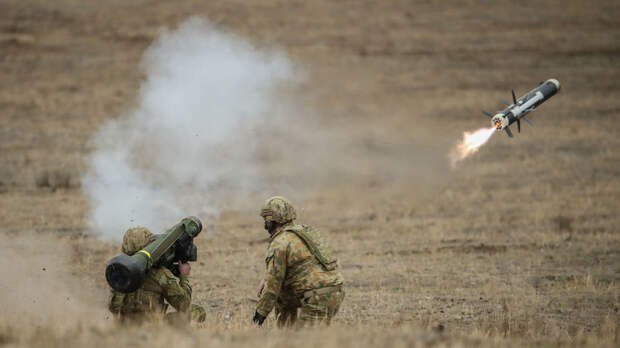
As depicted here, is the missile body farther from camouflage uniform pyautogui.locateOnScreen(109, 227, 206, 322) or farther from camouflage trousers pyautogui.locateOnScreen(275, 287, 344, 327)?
camouflage uniform pyautogui.locateOnScreen(109, 227, 206, 322)

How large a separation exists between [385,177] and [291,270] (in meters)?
15.6

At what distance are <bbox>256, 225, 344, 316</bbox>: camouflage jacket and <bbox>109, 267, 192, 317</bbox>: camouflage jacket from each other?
0.87 m

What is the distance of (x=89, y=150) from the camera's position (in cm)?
2538

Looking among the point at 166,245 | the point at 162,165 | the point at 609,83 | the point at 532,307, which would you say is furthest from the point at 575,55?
the point at 166,245

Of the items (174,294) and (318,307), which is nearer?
(174,294)

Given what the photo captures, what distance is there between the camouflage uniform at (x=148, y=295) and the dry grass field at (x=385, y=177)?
1.11 feet

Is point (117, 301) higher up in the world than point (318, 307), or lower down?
higher up

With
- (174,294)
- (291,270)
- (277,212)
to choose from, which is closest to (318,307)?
(291,270)

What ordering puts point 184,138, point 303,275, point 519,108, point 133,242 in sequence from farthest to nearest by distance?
1. point 184,138
2. point 519,108
3. point 303,275
4. point 133,242

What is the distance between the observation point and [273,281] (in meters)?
7.90

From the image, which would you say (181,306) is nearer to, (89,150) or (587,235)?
(587,235)

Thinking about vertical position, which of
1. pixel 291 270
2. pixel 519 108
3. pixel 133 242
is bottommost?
pixel 291 270

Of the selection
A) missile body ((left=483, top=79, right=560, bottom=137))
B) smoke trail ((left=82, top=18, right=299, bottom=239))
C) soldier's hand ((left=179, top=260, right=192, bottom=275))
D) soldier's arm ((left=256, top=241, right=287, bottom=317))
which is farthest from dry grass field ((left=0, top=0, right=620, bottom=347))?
missile body ((left=483, top=79, right=560, bottom=137))

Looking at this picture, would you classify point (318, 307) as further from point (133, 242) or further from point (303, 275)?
point (133, 242)
